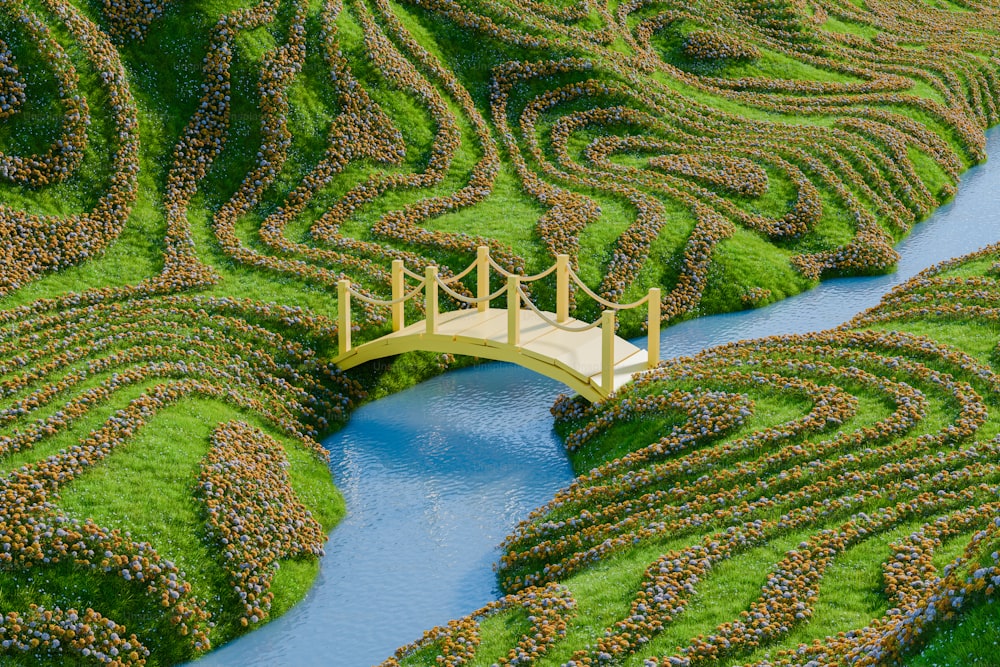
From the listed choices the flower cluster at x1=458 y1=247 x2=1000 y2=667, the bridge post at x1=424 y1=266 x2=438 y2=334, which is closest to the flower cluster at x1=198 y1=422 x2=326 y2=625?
the flower cluster at x1=458 y1=247 x2=1000 y2=667

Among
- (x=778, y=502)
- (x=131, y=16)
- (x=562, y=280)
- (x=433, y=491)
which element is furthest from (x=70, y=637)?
(x=131, y=16)

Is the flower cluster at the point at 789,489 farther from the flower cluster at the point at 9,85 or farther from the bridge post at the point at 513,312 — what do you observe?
the flower cluster at the point at 9,85

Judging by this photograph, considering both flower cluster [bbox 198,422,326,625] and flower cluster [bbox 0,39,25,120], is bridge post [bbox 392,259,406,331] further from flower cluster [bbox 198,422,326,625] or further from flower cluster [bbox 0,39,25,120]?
flower cluster [bbox 0,39,25,120]

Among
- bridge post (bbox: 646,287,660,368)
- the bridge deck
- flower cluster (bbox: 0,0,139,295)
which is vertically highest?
flower cluster (bbox: 0,0,139,295)

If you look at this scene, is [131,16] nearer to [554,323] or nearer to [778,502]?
[554,323]

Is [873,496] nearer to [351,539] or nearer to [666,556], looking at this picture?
[666,556]

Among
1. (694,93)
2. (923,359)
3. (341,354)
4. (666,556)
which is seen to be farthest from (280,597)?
(694,93)
